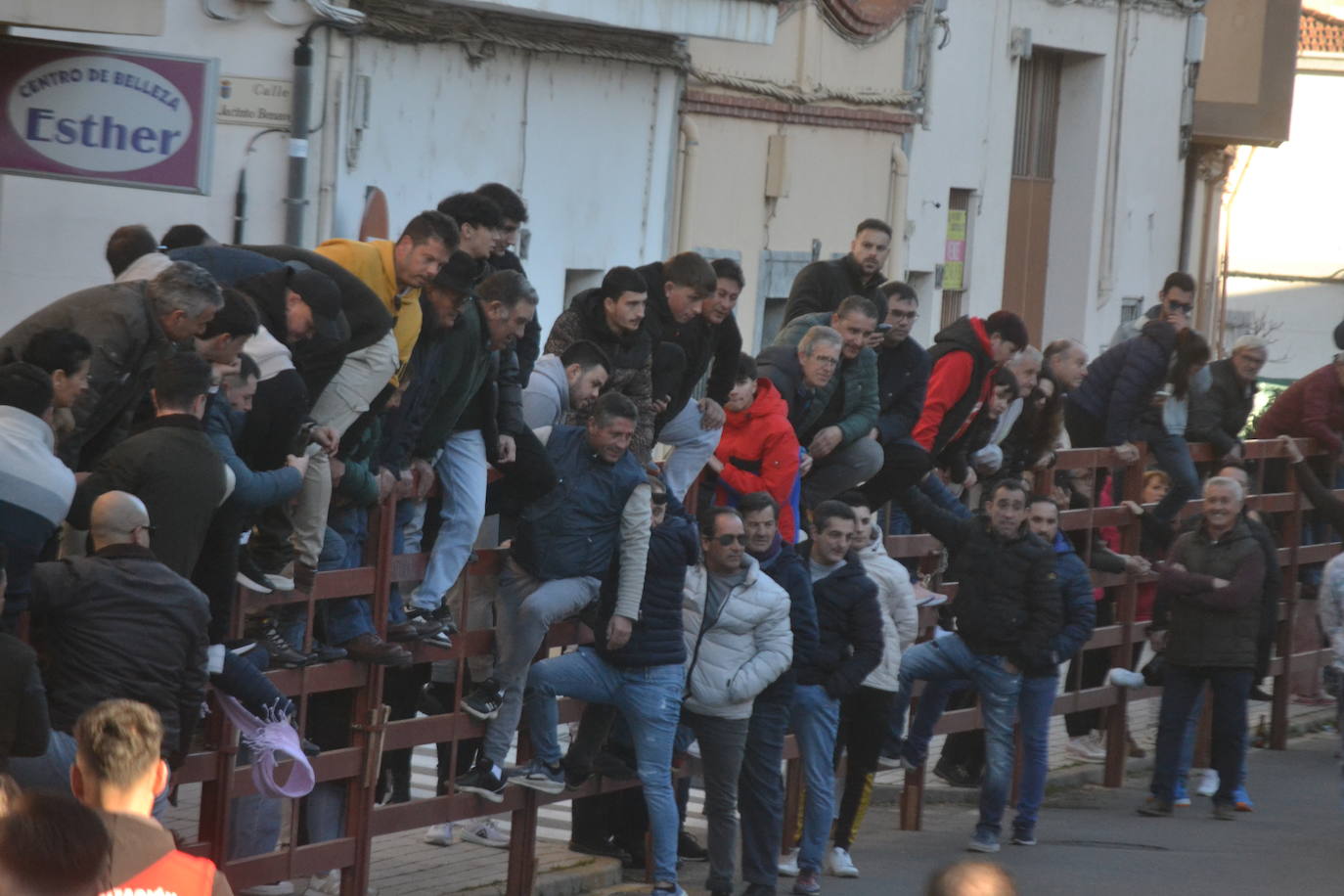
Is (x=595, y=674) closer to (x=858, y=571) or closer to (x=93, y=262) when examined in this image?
(x=858, y=571)

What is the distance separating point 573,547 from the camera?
9.64 m

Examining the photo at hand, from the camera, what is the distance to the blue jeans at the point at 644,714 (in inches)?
392

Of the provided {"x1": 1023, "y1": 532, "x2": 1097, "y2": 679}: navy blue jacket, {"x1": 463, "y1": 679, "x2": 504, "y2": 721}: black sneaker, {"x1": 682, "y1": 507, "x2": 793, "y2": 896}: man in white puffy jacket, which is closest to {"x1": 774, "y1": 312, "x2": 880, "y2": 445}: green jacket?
{"x1": 682, "y1": 507, "x2": 793, "y2": 896}: man in white puffy jacket

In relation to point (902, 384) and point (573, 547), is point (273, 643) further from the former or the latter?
point (902, 384)

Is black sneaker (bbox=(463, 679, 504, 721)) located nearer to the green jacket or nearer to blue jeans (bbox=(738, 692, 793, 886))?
blue jeans (bbox=(738, 692, 793, 886))

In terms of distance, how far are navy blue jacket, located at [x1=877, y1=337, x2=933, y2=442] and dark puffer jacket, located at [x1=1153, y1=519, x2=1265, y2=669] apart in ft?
7.77

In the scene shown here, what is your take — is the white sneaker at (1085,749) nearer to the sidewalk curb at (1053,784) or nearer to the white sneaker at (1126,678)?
the sidewalk curb at (1053,784)

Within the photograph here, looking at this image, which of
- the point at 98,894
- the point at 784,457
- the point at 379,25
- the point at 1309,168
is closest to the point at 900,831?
the point at 784,457

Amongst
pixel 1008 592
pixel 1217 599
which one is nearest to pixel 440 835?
pixel 1008 592

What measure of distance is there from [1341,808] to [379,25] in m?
7.91

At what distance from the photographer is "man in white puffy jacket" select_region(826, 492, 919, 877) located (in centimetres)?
1124

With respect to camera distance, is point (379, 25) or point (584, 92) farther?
point (584, 92)

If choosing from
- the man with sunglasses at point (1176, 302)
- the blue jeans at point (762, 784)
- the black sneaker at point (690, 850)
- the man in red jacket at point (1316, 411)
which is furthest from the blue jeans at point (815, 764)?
the man in red jacket at point (1316, 411)

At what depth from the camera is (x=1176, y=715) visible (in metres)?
13.3
